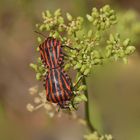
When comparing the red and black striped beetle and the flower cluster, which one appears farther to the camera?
the flower cluster

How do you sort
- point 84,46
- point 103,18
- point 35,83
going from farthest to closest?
1. point 35,83
2. point 103,18
3. point 84,46

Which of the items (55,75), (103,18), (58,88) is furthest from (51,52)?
(103,18)

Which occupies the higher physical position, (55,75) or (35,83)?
(55,75)

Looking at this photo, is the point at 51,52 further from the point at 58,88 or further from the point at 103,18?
the point at 103,18

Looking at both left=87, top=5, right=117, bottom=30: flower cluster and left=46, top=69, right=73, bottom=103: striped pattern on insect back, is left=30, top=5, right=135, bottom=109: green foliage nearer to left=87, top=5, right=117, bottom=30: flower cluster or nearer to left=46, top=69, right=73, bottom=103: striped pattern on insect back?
left=87, top=5, right=117, bottom=30: flower cluster

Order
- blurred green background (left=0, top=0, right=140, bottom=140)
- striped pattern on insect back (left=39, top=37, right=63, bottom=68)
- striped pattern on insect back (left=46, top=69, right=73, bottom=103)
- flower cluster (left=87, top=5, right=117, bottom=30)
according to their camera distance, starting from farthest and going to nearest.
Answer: blurred green background (left=0, top=0, right=140, bottom=140)
flower cluster (left=87, top=5, right=117, bottom=30)
striped pattern on insect back (left=39, top=37, right=63, bottom=68)
striped pattern on insect back (left=46, top=69, right=73, bottom=103)

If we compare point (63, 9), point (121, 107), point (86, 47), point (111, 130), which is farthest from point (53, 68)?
point (63, 9)

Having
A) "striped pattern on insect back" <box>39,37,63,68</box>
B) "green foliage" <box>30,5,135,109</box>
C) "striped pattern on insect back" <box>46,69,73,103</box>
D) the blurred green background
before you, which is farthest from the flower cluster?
the blurred green background
